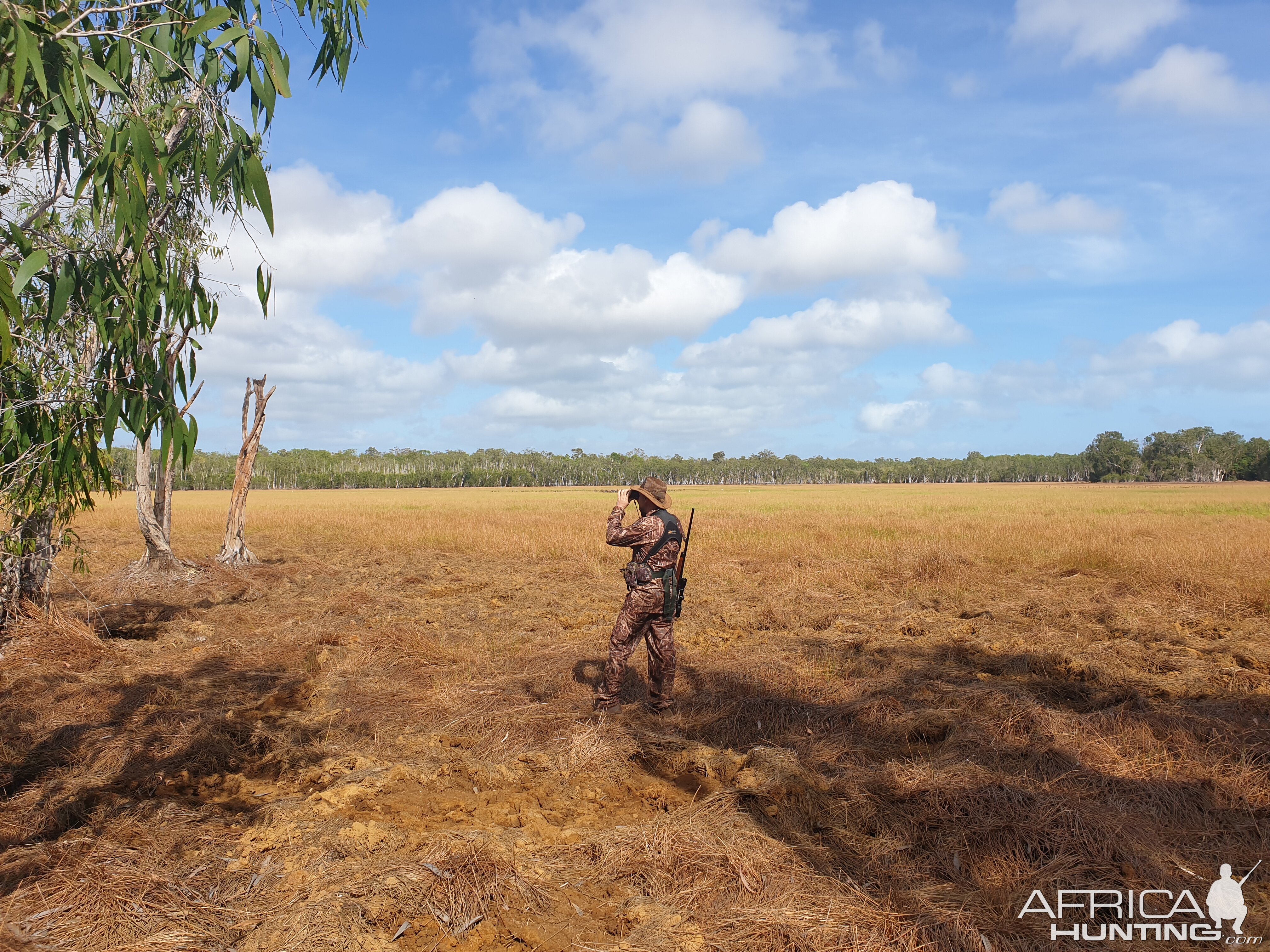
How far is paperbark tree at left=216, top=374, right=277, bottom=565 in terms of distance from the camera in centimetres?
1370

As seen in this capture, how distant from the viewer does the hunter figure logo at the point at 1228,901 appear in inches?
125

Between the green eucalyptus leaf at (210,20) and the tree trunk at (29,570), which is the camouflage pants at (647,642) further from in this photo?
the tree trunk at (29,570)

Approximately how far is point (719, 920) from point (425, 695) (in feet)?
13.2

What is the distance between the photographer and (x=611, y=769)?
489 centimetres

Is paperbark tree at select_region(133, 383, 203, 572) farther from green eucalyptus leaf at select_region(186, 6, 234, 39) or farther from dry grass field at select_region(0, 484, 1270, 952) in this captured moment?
green eucalyptus leaf at select_region(186, 6, 234, 39)

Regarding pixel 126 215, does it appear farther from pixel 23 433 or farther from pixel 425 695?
pixel 425 695

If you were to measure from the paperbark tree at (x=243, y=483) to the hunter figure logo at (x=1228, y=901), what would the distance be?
14.2 metres

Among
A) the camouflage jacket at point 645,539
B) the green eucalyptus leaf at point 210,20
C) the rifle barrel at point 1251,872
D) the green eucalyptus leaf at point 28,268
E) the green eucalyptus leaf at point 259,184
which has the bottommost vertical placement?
the rifle barrel at point 1251,872

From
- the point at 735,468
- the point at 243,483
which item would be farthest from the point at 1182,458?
the point at 243,483

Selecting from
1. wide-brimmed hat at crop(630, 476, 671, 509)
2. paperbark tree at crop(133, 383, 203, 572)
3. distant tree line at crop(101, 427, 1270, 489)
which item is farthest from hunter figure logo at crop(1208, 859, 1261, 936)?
distant tree line at crop(101, 427, 1270, 489)

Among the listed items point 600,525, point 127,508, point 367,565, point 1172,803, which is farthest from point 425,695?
point 127,508

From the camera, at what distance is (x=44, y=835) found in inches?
151
